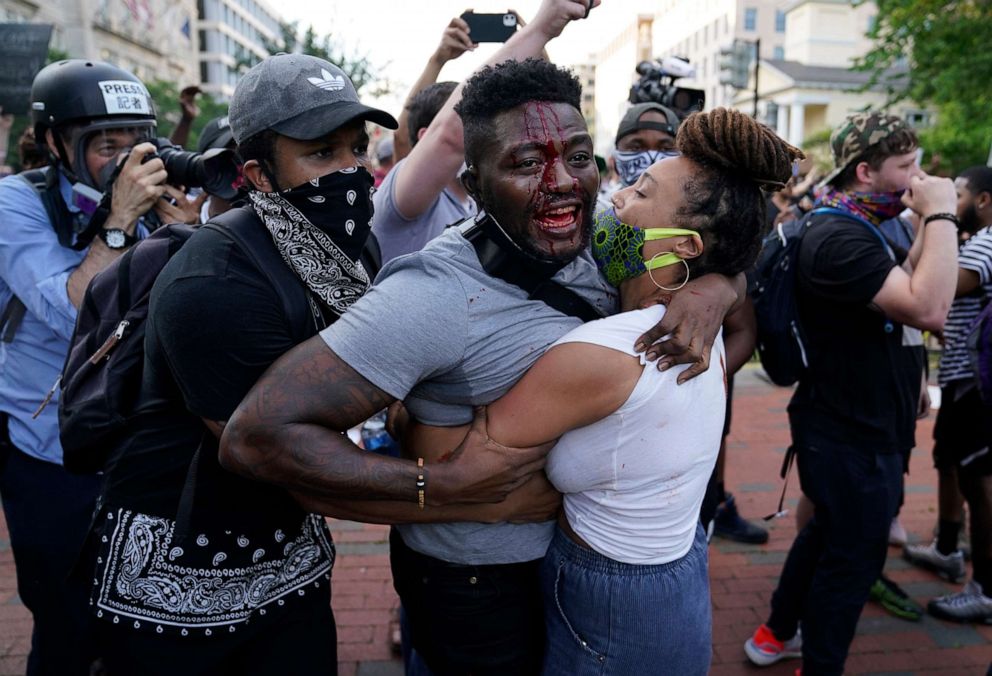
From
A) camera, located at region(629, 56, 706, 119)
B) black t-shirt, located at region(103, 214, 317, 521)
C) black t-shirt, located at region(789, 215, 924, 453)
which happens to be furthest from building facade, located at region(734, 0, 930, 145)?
black t-shirt, located at region(103, 214, 317, 521)

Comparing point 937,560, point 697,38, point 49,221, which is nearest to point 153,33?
point 697,38

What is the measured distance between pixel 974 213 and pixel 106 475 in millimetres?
4400

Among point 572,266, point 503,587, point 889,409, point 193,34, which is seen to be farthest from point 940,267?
point 193,34

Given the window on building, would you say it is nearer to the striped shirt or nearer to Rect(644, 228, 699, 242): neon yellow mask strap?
the striped shirt

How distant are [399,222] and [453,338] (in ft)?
4.27

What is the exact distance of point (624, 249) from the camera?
1709 millimetres

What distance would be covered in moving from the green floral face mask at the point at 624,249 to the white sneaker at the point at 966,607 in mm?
2980

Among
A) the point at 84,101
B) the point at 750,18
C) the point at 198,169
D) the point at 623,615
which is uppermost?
the point at 750,18

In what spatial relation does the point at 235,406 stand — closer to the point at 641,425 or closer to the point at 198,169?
the point at 641,425

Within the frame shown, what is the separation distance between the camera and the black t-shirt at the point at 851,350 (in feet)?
8.98

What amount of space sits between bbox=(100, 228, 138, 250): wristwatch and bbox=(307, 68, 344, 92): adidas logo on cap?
1057mm

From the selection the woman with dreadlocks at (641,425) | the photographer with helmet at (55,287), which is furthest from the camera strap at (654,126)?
the photographer with helmet at (55,287)

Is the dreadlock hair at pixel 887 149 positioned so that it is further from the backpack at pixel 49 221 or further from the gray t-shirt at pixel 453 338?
the backpack at pixel 49 221

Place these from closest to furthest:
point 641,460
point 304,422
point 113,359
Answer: point 304,422 < point 641,460 < point 113,359
